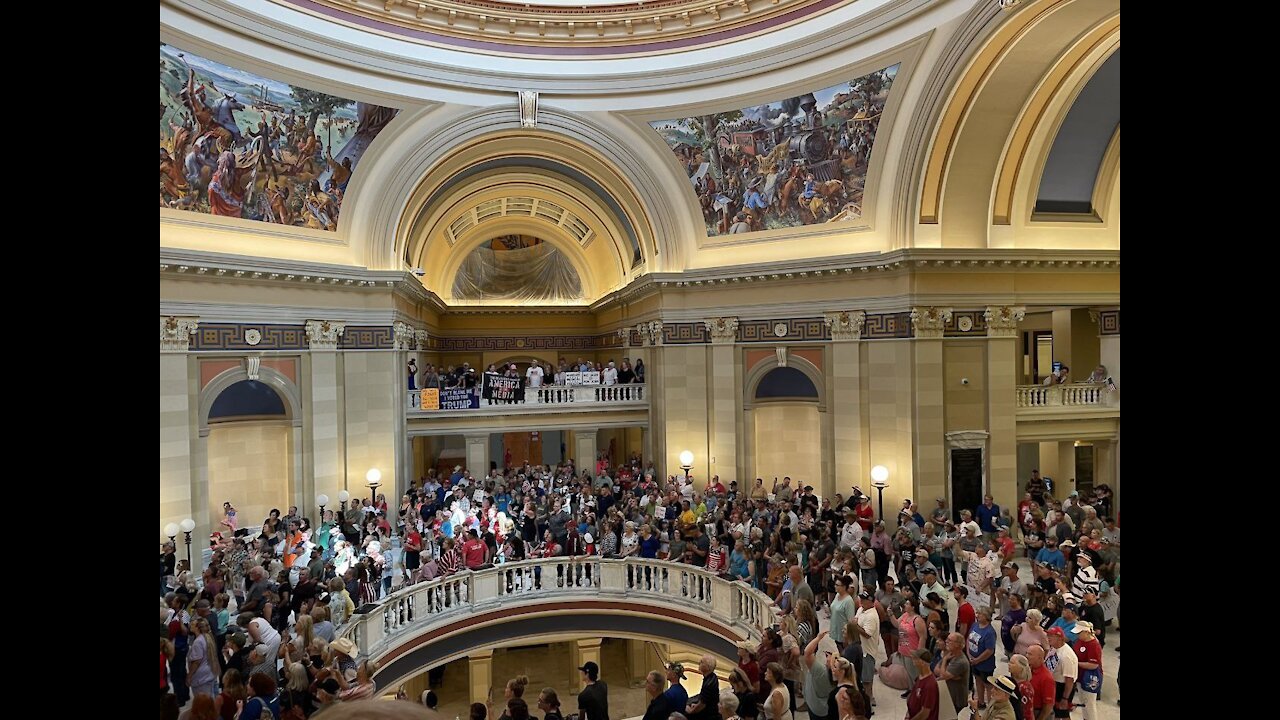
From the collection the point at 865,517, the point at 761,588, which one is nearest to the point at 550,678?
the point at 761,588

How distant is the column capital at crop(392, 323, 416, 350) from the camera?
19234 millimetres

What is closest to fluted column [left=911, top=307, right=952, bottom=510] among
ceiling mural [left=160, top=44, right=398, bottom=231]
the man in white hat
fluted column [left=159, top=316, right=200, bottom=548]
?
the man in white hat

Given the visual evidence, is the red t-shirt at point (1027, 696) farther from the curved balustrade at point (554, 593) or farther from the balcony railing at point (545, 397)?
the balcony railing at point (545, 397)

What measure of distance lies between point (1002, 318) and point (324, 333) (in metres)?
17.1

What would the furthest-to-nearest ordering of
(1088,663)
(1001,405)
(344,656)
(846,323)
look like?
(846,323)
(1001,405)
(344,656)
(1088,663)

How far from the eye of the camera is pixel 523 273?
121 feet

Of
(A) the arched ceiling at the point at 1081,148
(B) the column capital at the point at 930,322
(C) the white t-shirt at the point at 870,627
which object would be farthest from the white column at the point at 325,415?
(A) the arched ceiling at the point at 1081,148

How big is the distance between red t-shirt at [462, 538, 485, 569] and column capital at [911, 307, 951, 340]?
11185 millimetres

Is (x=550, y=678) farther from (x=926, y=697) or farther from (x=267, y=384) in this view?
(x=926, y=697)

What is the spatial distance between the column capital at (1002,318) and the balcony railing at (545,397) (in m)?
10.4

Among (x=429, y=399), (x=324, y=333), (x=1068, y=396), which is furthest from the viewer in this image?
(x=429, y=399)

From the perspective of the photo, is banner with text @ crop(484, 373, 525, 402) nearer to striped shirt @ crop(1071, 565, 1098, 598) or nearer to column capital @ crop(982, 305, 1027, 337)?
column capital @ crop(982, 305, 1027, 337)

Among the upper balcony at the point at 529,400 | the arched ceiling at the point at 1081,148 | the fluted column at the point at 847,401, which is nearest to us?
the arched ceiling at the point at 1081,148

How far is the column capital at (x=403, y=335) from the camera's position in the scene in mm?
19234
